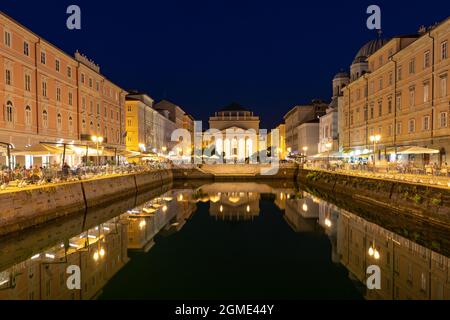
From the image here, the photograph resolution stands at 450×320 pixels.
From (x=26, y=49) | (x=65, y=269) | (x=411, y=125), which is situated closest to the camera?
(x=65, y=269)

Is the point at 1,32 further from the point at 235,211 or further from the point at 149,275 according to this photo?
the point at 149,275

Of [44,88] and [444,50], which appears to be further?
[44,88]

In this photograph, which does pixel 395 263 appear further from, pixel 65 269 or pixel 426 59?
pixel 426 59

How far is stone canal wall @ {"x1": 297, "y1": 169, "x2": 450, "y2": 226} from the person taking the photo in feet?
65.1

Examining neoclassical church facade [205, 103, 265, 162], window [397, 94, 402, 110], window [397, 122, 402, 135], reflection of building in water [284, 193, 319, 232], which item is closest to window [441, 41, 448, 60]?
window [397, 94, 402, 110]

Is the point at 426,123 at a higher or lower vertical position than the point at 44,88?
lower

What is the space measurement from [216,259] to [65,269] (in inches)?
239

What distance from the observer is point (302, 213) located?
29.4 m

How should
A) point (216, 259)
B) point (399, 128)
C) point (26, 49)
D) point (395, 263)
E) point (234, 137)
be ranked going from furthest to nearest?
point (234, 137) → point (399, 128) → point (26, 49) → point (216, 259) → point (395, 263)

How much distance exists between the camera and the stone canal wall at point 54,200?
59.3ft

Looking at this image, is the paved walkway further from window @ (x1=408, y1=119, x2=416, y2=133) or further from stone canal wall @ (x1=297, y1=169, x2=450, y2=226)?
window @ (x1=408, y1=119, x2=416, y2=133)

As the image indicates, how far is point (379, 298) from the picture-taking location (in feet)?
39.6

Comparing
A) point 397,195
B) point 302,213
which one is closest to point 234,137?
point 302,213

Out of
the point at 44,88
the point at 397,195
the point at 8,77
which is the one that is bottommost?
the point at 397,195
